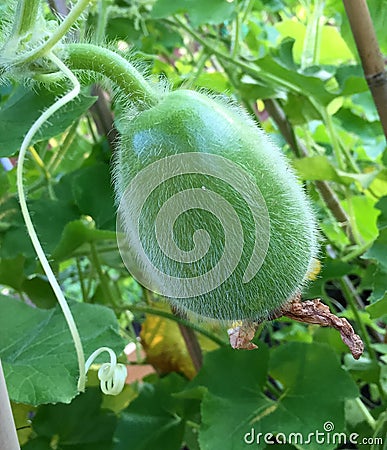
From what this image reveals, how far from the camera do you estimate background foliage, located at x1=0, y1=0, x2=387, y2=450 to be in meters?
0.62

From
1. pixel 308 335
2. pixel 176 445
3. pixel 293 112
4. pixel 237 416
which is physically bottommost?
pixel 308 335

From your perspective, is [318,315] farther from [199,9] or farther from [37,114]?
[199,9]

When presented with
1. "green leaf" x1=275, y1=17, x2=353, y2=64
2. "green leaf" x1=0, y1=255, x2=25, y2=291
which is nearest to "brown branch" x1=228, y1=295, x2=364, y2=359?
"green leaf" x1=0, y1=255, x2=25, y2=291

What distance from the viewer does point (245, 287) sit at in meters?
0.42

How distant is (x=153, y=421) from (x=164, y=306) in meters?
0.20

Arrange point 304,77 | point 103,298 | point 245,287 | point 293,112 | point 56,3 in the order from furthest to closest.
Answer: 1. point 103,298
2. point 293,112
3. point 304,77
4. point 56,3
5. point 245,287

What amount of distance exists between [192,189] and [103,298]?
0.63m

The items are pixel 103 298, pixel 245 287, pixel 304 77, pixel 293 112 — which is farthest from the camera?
pixel 103 298

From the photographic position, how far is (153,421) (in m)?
0.85

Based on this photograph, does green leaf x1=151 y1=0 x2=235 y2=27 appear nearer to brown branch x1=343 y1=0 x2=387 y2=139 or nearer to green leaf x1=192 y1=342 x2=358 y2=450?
brown branch x1=343 y1=0 x2=387 y2=139

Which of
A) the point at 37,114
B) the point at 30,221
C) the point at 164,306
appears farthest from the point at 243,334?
the point at 164,306

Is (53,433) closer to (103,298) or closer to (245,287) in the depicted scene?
(103,298)

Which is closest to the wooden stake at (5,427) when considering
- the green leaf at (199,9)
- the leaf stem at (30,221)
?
the leaf stem at (30,221)

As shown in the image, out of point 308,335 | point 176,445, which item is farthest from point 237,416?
point 308,335
